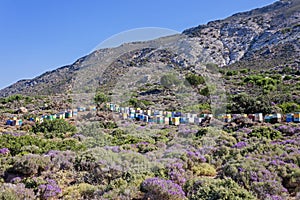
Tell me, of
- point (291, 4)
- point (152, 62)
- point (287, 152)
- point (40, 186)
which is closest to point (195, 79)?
point (152, 62)

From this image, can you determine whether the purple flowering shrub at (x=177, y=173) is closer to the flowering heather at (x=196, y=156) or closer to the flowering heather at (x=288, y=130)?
the flowering heather at (x=196, y=156)

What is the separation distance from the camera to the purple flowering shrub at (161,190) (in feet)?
20.7

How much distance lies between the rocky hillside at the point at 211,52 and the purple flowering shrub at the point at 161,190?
1129 inches

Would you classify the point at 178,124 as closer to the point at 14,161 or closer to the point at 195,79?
the point at 14,161

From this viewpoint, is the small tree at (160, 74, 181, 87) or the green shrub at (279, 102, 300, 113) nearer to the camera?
the green shrub at (279, 102, 300, 113)

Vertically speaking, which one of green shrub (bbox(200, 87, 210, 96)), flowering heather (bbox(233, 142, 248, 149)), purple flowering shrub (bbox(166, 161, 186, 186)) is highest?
green shrub (bbox(200, 87, 210, 96))

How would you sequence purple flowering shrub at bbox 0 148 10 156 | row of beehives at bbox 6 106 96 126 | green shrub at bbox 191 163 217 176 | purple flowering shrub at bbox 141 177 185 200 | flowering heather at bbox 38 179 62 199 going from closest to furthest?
purple flowering shrub at bbox 141 177 185 200 < flowering heather at bbox 38 179 62 199 < green shrub at bbox 191 163 217 176 < purple flowering shrub at bbox 0 148 10 156 < row of beehives at bbox 6 106 96 126

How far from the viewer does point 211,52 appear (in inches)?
3204

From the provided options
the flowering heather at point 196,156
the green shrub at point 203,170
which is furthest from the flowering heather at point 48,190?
the flowering heather at point 196,156

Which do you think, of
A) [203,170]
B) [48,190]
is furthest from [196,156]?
[48,190]

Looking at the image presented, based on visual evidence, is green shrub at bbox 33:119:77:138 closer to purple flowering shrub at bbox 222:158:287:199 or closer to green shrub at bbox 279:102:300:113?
purple flowering shrub at bbox 222:158:287:199

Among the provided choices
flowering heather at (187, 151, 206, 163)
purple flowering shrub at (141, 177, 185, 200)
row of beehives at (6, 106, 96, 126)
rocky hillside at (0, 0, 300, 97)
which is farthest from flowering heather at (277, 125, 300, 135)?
rocky hillside at (0, 0, 300, 97)

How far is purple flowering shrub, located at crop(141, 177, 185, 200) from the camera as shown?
248 inches

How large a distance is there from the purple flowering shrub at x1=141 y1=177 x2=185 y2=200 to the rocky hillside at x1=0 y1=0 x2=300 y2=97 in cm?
2867
